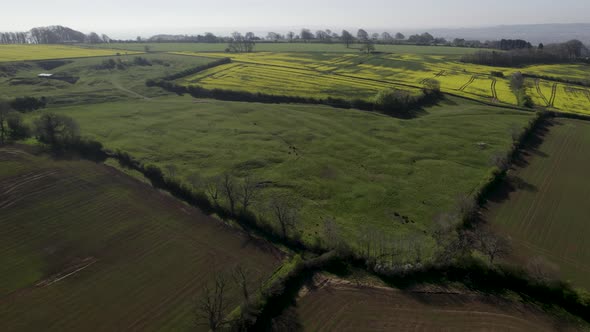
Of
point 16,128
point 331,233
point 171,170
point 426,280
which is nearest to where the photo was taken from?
point 426,280

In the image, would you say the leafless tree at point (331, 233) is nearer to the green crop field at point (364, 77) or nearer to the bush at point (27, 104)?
the green crop field at point (364, 77)

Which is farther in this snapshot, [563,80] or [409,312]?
[563,80]

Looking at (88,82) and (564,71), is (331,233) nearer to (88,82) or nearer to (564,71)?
(88,82)

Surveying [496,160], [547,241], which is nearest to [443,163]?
[496,160]

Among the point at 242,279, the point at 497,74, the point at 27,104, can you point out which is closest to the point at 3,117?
the point at 27,104

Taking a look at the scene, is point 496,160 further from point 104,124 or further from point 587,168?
point 104,124

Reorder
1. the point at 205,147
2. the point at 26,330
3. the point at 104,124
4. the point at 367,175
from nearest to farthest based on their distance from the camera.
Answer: the point at 26,330 < the point at 367,175 < the point at 205,147 < the point at 104,124

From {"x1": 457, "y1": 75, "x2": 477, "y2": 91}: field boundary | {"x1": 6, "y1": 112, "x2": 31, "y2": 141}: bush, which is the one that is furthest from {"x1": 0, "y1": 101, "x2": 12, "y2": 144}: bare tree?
{"x1": 457, "y1": 75, "x2": 477, "y2": 91}: field boundary
